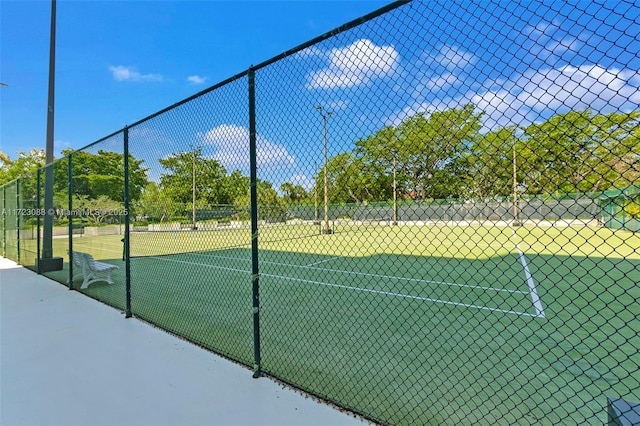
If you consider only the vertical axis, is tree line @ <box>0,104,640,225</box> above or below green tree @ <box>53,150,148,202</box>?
below

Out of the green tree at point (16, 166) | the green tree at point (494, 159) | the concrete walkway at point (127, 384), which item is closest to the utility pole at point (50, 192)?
the concrete walkway at point (127, 384)

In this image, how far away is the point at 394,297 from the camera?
5406mm

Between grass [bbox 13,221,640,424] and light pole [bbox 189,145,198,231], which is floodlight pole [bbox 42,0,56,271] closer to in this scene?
grass [bbox 13,221,640,424]

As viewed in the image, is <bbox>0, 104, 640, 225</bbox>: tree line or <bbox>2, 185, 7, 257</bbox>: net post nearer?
<bbox>0, 104, 640, 225</bbox>: tree line

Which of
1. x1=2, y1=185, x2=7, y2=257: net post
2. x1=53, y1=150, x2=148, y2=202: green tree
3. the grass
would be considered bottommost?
the grass

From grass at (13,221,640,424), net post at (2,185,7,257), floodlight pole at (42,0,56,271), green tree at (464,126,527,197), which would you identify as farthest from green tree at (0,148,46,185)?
green tree at (464,126,527,197)

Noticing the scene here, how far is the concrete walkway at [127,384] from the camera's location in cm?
211

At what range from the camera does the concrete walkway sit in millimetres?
2105

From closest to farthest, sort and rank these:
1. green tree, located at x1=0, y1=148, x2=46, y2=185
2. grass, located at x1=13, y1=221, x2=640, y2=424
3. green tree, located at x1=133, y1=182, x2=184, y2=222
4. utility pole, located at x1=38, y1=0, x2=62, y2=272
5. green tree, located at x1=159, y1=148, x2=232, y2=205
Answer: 1. grass, located at x1=13, y1=221, x2=640, y2=424
2. green tree, located at x1=159, y1=148, x2=232, y2=205
3. green tree, located at x1=133, y1=182, x2=184, y2=222
4. utility pole, located at x1=38, y1=0, x2=62, y2=272
5. green tree, located at x1=0, y1=148, x2=46, y2=185

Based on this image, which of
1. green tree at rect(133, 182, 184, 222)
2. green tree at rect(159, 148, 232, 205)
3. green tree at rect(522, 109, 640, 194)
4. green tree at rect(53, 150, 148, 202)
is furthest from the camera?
green tree at rect(53, 150, 148, 202)

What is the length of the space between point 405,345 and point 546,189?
6.90 feet

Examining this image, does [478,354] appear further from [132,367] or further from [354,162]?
[132,367]

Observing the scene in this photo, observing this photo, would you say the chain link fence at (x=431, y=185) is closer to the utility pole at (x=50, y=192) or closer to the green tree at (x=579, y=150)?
the green tree at (x=579, y=150)

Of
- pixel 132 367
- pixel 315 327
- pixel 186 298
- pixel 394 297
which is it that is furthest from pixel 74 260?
pixel 394 297
